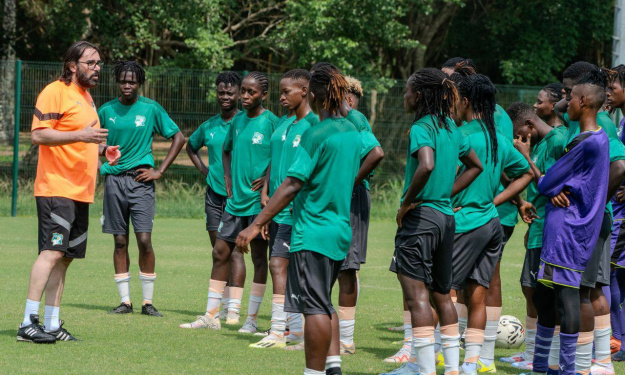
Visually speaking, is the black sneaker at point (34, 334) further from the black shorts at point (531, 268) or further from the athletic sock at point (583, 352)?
the athletic sock at point (583, 352)

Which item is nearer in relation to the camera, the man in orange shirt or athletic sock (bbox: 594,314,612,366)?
athletic sock (bbox: 594,314,612,366)

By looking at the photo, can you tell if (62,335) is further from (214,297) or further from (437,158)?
(437,158)

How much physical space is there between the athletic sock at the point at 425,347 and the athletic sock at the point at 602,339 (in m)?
1.54

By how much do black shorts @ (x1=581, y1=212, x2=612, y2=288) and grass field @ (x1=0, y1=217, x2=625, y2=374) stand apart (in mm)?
1086

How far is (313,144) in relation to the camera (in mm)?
6043

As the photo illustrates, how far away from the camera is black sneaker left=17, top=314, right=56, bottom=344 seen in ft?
25.7

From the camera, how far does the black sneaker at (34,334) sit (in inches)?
309

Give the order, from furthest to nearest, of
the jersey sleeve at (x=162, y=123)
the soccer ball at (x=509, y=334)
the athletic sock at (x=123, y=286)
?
the jersey sleeve at (x=162, y=123) → the athletic sock at (x=123, y=286) → the soccer ball at (x=509, y=334)

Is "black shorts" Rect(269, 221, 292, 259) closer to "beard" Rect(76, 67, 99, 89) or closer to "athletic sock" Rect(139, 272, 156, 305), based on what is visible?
"athletic sock" Rect(139, 272, 156, 305)

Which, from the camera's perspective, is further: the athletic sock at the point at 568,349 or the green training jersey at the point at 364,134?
the green training jersey at the point at 364,134

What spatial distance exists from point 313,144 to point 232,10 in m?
20.4

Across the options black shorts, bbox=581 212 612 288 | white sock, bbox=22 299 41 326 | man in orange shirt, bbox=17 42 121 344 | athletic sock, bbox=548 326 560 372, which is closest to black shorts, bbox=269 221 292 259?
man in orange shirt, bbox=17 42 121 344

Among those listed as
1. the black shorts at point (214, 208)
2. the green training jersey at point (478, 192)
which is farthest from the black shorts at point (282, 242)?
the green training jersey at point (478, 192)

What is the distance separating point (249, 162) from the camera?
9.23 meters
